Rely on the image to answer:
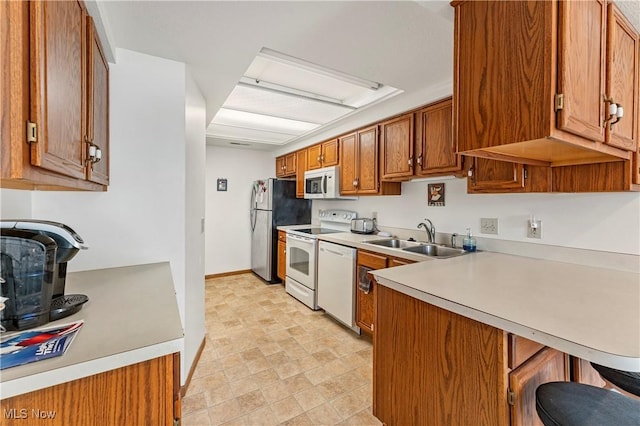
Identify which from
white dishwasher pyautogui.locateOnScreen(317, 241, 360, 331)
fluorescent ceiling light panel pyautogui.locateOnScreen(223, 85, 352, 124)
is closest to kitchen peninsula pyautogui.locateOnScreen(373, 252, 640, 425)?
white dishwasher pyautogui.locateOnScreen(317, 241, 360, 331)

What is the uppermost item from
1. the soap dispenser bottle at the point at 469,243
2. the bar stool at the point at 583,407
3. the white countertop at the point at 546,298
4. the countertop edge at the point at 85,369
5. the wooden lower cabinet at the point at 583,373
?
the soap dispenser bottle at the point at 469,243

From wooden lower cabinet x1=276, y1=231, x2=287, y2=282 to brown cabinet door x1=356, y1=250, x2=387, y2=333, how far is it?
1617 millimetres

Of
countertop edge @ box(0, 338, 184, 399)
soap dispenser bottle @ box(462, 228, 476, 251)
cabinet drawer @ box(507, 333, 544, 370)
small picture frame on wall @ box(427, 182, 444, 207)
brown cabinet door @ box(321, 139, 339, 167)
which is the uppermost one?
brown cabinet door @ box(321, 139, 339, 167)

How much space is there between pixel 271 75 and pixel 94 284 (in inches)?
73.7

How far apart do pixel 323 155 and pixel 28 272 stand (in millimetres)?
3200

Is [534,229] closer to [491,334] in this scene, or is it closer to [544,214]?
[544,214]

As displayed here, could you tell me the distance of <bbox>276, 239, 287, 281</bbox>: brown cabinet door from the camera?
13.3 feet

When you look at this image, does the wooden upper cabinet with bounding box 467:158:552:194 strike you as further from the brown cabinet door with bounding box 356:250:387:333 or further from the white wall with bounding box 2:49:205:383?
the white wall with bounding box 2:49:205:383

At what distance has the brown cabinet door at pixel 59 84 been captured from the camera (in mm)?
Result: 722

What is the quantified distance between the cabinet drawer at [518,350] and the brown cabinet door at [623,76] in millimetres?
961

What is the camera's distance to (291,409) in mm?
1740

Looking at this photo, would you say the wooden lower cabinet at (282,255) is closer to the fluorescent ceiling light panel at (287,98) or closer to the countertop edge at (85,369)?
the fluorescent ceiling light panel at (287,98)

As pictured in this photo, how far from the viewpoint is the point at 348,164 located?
130 inches

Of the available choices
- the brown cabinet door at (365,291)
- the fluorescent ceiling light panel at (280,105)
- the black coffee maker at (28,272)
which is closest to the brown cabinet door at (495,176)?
the brown cabinet door at (365,291)
